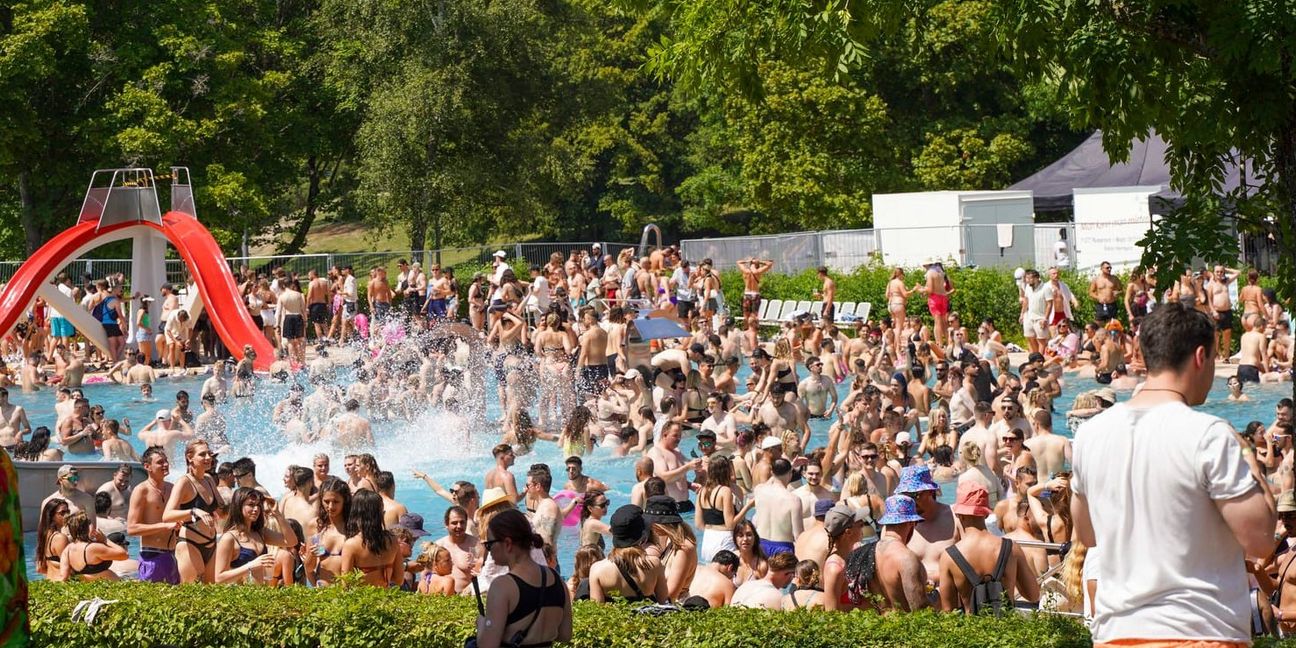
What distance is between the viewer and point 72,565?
948 centimetres

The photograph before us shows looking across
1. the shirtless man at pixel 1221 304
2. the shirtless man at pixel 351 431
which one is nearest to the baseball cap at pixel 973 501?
the shirtless man at pixel 351 431

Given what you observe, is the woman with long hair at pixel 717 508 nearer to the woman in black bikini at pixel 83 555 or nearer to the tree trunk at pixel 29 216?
the woman in black bikini at pixel 83 555

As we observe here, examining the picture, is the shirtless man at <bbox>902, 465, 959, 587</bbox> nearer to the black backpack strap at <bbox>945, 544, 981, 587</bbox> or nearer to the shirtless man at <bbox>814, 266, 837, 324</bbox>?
the black backpack strap at <bbox>945, 544, 981, 587</bbox>

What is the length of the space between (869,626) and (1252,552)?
3.30 meters

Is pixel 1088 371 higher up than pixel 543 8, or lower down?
lower down

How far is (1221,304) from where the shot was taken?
2197 centimetres

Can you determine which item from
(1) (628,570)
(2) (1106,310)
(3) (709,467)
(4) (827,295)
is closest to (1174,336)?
(1) (628,570)

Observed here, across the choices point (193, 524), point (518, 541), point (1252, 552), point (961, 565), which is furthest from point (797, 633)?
point (193, 524)

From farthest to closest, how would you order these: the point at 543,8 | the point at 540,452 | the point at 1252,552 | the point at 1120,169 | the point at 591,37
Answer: the point at 591,37 → the point at 543,8 → the point at 1120,169 → the point at 540,452 → the point at 1252,552

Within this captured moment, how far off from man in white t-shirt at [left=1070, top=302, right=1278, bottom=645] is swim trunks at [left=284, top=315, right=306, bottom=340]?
22171mm

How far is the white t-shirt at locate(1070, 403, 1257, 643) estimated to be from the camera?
360 centimetres

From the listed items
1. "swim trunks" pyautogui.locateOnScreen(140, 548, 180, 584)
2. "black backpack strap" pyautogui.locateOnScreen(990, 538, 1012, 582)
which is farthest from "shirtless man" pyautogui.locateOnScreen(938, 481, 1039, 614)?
"swim trunks" pyautogui.locateOnScreen(140, 548, 180, 584)

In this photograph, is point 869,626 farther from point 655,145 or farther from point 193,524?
point 655,145

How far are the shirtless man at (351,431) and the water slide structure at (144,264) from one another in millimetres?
7245
